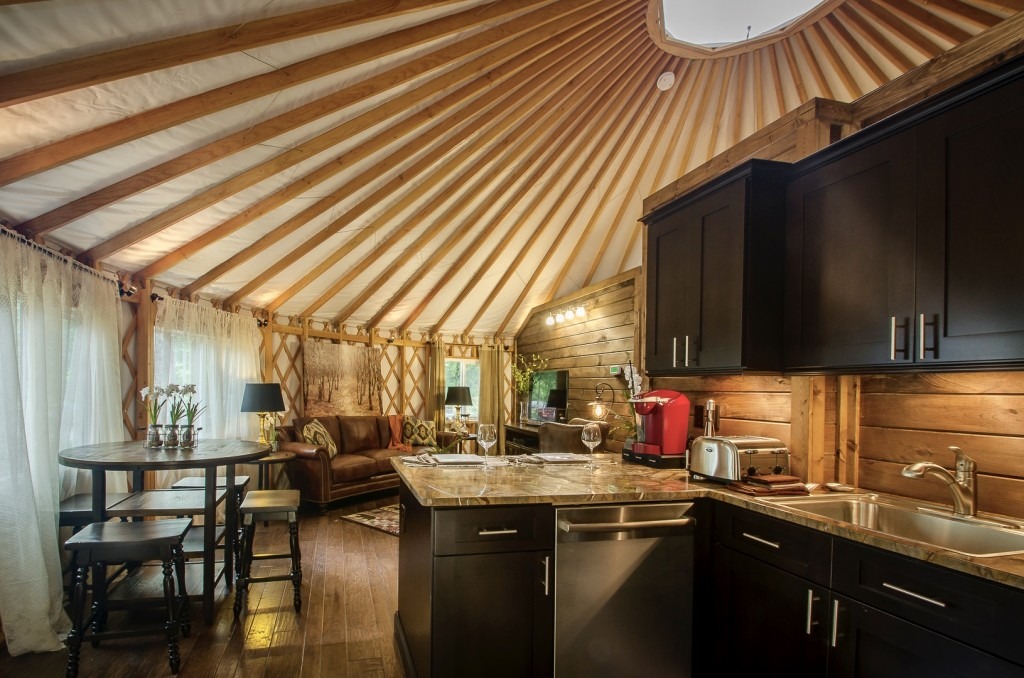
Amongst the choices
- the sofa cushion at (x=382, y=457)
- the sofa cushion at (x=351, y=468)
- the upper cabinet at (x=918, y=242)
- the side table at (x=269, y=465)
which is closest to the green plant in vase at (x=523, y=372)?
the sofa cushion at (x=382, y=457)

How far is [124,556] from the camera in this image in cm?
229

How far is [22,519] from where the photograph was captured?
2.45m

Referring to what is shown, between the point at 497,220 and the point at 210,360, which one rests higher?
the point at 497,220

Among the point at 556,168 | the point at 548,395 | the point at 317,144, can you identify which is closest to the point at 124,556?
the point at 317,144

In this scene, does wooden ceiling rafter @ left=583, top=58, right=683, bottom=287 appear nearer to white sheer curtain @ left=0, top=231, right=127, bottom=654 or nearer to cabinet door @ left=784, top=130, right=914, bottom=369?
cabinet door @ left=784, top=130, right=914, bottom=369

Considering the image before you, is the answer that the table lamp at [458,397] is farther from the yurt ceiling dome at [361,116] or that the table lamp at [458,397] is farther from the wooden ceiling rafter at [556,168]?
the yurt ceiling dome at [361,116]

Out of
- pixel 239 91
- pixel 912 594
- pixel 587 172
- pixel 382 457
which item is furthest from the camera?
pixel 382 457

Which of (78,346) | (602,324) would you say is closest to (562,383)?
(602,324)

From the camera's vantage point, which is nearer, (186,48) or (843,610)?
(843,610)

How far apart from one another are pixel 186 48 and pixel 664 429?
8.76ft

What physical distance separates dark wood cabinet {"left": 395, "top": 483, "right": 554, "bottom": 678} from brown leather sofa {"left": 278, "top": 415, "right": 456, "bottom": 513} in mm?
3189

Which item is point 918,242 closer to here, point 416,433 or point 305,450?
point 305,450

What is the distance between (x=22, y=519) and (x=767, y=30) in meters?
4.90

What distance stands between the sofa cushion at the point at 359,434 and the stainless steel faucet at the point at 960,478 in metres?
5.39
